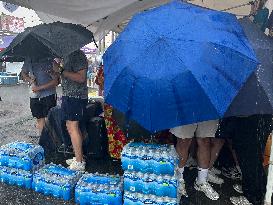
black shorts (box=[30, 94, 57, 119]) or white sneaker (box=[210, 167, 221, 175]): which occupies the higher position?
black shorts (box=[30, 94, 57, 119])

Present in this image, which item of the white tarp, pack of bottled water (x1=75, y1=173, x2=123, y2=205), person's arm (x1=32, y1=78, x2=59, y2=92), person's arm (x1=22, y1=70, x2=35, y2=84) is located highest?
the white tarp

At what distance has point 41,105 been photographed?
5.27m

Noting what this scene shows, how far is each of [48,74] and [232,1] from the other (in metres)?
3.75

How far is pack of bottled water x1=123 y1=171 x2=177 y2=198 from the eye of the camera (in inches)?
131

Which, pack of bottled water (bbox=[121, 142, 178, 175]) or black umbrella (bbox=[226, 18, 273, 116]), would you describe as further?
pack of bottled water (bbox=[121, 142, 178, 175])

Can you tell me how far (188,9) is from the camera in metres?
3.09

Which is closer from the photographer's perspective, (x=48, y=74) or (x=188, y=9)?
(x=188, y=9)

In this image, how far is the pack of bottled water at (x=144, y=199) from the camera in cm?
332

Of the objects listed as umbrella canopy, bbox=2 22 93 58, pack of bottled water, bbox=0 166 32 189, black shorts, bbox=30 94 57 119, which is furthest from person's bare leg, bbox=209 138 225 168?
black shorts, bbox=30 94 57 119

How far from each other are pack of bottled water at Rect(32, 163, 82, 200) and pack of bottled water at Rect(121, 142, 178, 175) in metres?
0.96

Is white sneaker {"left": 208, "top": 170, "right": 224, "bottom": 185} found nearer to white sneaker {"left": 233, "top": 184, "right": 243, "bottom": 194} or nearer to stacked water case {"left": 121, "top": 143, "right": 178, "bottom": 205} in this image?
white sneaker {"left": 233, "top": 184, "right": 243, "bottom": 194}

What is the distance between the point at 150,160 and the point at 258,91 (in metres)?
1.32

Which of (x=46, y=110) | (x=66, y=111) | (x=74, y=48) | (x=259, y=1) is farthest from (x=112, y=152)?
(x=259, y=1)

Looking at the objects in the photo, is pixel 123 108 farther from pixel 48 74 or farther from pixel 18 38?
pixel 48 74
